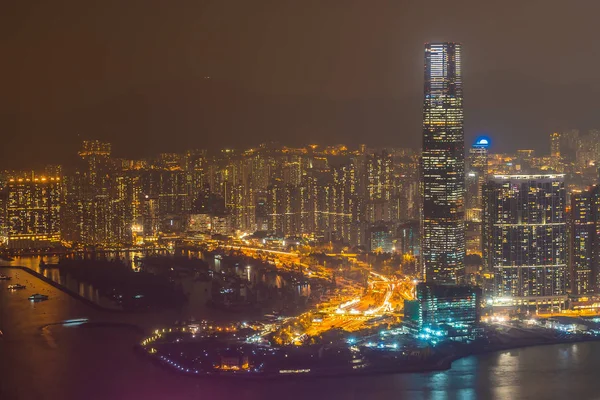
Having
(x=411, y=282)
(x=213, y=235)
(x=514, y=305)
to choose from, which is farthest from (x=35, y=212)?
(x=514, y=305)

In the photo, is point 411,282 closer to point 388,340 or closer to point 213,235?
point 388,340

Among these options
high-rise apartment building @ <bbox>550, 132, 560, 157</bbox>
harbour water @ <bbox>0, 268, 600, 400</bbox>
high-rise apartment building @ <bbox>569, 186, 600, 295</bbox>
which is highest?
high-rise apartment building @ <bbox>550, 132, 560, 157</bbox>

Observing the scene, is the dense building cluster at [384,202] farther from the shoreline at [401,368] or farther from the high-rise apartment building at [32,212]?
the shoreline at [401,368]

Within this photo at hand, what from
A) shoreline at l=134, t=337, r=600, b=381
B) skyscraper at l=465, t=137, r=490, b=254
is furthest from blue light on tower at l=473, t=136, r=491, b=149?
shoreline at l=134, t=337, r=600, b=381

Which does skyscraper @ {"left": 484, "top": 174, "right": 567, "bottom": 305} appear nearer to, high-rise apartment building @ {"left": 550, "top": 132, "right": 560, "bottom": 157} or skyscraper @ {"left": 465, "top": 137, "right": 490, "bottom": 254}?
skyscraper @ {"left": 465, "top": 137, "right": 490, "bottom": 254}

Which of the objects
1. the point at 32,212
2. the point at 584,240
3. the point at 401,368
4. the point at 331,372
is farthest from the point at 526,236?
the point at 32,212
